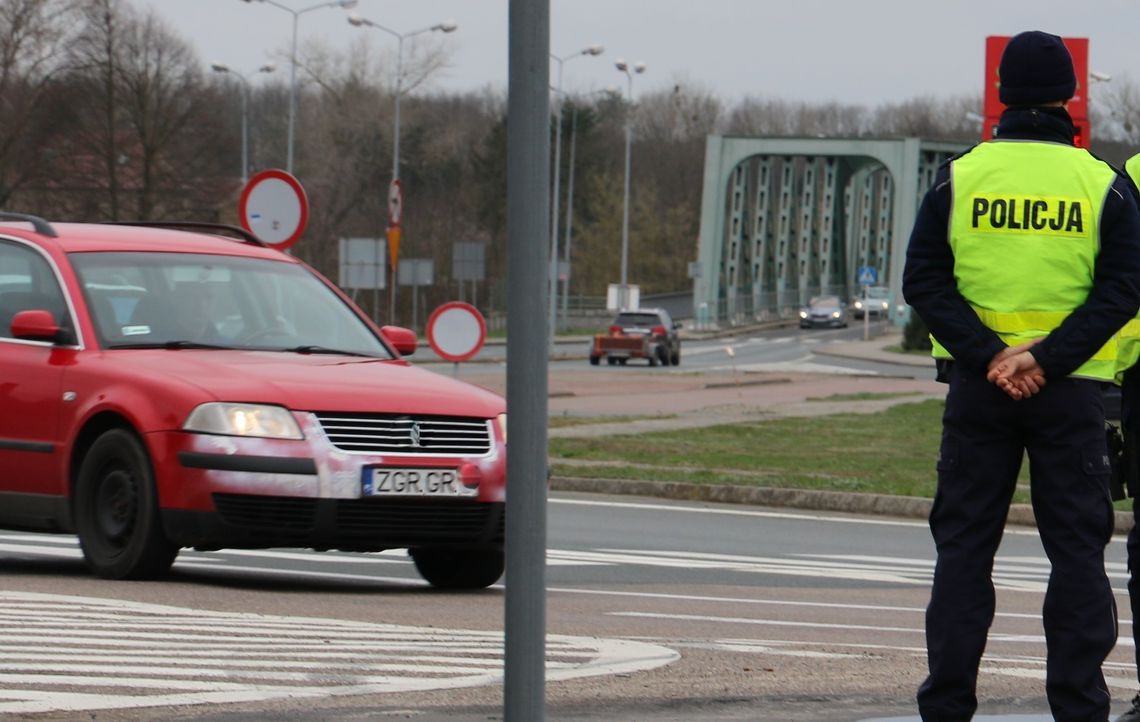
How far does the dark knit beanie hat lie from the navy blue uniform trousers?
0.72 meters

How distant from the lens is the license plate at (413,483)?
30.7ft

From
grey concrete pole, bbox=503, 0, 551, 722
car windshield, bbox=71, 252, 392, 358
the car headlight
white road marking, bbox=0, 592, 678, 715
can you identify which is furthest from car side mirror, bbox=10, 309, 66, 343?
grey concrete pole, bbox=503, 0, 551, 722

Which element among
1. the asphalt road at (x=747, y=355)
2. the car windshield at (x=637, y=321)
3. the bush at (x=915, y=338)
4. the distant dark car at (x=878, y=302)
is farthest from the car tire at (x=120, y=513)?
the distant dark car at (x=878, y=302)

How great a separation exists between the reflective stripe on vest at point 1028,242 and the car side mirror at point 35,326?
5.76 metres

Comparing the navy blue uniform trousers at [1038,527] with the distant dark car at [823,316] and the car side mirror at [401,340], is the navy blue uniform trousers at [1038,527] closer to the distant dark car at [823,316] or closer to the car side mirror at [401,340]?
the car side mirror at [401,340]

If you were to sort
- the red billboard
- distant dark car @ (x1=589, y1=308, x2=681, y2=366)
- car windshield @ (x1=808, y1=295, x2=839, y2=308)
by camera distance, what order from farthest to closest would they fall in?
car windshield @ (x1=808, y1=295, x2=839, y2=308) < distant dark car @ (x1=589, y1=308, x2=681, y2=366) < the red billboard

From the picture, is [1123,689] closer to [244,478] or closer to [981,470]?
[981,470]

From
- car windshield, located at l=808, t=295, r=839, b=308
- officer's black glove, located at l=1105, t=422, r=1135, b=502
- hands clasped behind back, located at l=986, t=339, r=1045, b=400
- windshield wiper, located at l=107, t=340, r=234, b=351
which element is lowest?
car windshield, located at l=808, t=295, r=839, b=308

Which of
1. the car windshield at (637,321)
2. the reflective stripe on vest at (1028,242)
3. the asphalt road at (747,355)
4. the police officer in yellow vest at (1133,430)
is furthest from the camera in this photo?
the car windshield at (637,321)

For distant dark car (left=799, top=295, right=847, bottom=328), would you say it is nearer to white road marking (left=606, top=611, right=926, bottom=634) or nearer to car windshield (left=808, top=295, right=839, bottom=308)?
car windshield (left=808, top=295, right=839, bottom=308)

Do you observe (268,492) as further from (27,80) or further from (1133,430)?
(27,80)

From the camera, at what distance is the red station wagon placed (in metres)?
9.30

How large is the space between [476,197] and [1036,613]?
333ft

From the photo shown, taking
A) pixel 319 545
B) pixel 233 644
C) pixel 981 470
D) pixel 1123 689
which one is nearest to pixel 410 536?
pixel 319 545
